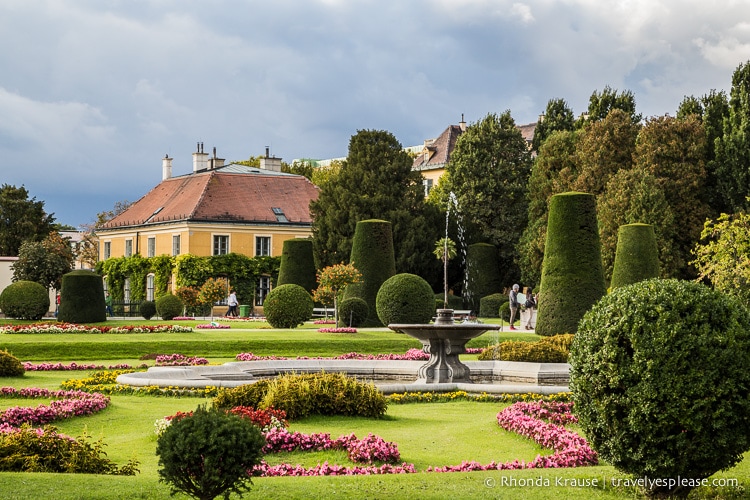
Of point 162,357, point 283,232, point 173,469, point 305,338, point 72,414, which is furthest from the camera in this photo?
point 283,232

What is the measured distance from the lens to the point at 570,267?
2973 cm

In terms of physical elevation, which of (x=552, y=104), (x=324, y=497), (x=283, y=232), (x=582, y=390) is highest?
(x=552, y=104)

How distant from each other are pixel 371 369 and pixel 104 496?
12.0m

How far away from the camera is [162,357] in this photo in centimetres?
2334

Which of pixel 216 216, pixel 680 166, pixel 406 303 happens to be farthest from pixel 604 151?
pixel 216 216

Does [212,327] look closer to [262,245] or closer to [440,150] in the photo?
[262,245]

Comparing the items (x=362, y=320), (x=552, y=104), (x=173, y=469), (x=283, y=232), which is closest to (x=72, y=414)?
(x=173, y=469)

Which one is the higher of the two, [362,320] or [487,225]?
[487,225]

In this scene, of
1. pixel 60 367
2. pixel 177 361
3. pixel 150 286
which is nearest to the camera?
pixel 60 367

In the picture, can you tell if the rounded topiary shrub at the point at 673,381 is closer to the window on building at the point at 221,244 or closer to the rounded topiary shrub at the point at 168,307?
the rounded topiary shrub at the point at 168,307

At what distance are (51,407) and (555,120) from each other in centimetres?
4756

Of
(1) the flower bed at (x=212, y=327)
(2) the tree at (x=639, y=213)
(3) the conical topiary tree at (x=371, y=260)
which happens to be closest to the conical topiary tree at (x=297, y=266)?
(3) the conical topiary tree at (x=371, y=260)

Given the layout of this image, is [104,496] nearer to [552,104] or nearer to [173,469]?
[173,469]

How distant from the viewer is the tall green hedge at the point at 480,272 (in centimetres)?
5141
